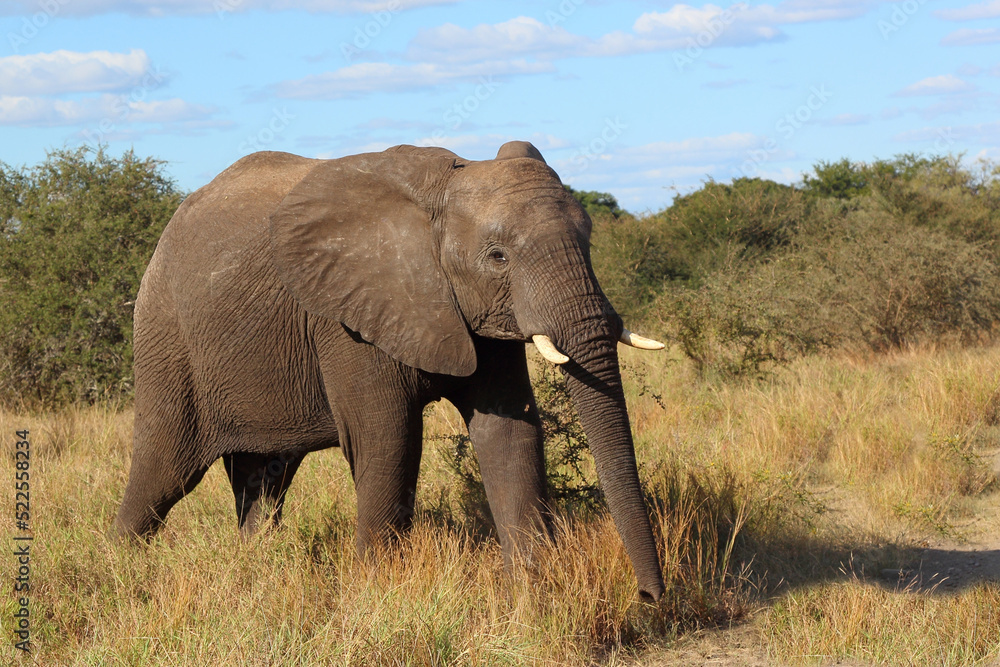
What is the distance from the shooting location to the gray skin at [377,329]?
4160 millimetres

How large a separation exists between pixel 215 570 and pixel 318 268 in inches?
58.6

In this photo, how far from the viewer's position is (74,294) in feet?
→ 33.5

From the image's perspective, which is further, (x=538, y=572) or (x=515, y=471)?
(x=515, y=471)

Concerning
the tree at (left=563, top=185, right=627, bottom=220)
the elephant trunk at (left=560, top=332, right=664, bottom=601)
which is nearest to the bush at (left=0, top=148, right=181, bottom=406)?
the elephant trunk at (left=560, top=332, right=664, bottom=601)

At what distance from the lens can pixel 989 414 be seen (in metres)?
8.55

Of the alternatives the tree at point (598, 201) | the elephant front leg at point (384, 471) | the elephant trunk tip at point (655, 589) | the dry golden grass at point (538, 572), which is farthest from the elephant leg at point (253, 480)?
the tree at point (598, 201)

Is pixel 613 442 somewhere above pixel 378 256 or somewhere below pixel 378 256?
below

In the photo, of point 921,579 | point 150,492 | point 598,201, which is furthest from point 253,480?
point 598,201

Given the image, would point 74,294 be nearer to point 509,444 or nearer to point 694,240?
point 509,444

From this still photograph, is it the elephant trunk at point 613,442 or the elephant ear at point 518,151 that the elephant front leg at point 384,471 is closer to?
the elephant trunk at point 613,442

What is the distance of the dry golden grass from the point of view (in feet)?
13.4

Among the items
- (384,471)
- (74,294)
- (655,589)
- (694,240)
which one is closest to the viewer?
(655,589)

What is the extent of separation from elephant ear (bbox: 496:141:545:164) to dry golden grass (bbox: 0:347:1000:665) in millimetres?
1692

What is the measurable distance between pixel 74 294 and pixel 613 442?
7690 mm
